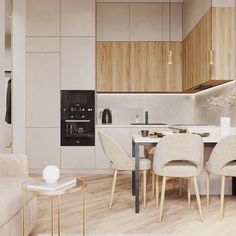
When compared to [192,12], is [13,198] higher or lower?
lower

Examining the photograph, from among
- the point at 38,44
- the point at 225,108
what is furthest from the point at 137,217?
the point at 38,44

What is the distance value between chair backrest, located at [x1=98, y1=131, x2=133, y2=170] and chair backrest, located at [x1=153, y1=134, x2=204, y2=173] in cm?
42

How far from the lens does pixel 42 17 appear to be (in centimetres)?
578

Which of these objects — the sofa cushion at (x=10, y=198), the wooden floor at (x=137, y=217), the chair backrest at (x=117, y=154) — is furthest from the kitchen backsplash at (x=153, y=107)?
the sofa cushion at (x=10, y=198)

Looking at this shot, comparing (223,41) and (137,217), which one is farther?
(223,41)

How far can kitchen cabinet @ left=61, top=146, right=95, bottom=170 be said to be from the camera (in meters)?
5.80

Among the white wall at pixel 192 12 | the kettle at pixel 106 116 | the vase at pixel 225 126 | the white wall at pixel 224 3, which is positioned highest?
the white wall at pixel 192 12

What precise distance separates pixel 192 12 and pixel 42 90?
111 inches

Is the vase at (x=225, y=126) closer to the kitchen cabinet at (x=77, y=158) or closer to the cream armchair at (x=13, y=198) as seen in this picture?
the cream armchair at (x=13, y=198)

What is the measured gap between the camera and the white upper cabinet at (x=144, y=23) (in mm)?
6262

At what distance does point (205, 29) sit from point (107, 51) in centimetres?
218

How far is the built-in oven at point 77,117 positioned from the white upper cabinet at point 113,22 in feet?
4.00

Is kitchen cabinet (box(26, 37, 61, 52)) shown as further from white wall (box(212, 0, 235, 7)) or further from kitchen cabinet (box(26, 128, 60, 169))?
white wall (box(212, 0, 235, 7))

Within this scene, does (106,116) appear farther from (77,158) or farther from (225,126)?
(225,126)
